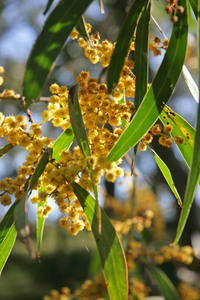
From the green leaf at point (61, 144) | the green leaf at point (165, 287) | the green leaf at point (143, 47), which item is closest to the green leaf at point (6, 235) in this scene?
the green leaf at point (61, 144)

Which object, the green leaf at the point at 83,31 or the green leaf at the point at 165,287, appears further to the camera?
the green leaf at the point at 165,287

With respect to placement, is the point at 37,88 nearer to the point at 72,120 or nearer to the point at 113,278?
the point at 72,120

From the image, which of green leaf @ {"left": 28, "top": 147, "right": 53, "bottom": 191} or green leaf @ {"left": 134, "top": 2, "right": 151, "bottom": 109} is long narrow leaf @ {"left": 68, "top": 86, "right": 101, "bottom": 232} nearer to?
green leaf @ {"left": 28, "top": 147, "right": 53, "bottom": 191}

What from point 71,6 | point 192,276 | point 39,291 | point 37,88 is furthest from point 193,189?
point 39,291

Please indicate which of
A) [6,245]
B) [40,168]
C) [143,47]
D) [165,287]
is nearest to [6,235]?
[6,245]

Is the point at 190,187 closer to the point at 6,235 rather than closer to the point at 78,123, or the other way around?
the point at 78,123

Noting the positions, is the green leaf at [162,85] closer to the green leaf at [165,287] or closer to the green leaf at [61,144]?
the green leaf at [61,144]
